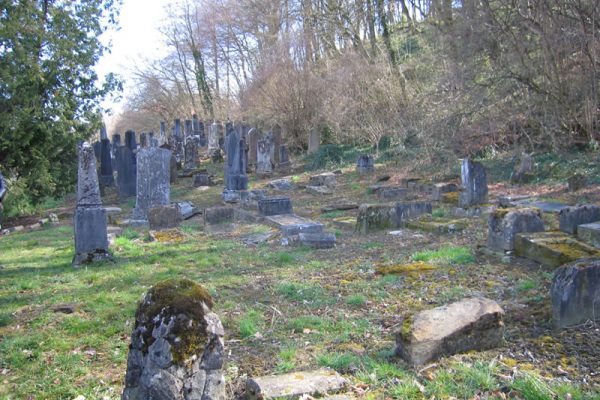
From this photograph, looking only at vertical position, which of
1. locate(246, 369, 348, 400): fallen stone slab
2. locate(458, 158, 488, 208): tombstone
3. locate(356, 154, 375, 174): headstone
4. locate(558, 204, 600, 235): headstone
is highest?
locate(356, 154, 375, 174): headstone

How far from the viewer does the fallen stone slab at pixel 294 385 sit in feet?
11.9

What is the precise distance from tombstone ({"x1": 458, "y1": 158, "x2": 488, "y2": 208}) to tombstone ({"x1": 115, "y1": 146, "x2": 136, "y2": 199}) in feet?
37.9

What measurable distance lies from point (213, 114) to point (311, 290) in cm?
3450

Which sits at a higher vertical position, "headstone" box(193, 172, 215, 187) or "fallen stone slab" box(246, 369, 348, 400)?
"headstone" box(193, 172, 215, 187)

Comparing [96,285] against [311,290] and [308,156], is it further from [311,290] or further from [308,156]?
[308,156]

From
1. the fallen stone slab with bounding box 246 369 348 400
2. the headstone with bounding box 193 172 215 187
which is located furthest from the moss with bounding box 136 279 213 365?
the headstone with bounding box 193 172 215 187

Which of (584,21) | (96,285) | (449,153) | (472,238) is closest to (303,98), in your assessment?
(449,153)

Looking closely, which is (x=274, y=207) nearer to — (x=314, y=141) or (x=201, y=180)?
(x=201, y=180)

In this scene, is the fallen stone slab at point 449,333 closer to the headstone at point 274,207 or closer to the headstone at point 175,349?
the headstone at point 175,349

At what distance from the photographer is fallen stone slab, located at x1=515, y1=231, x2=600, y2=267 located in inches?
243

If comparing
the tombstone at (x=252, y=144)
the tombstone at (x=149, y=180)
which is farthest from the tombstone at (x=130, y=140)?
the tombstone at (x=149, y=180)

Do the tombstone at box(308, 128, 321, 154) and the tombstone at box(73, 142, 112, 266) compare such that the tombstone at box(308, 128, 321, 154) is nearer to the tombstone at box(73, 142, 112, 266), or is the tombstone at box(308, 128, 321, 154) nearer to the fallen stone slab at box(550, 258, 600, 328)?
the tombstone at box(73, 142, 112, 266)

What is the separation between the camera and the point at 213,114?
129ft

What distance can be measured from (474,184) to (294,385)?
8364 millimetres
